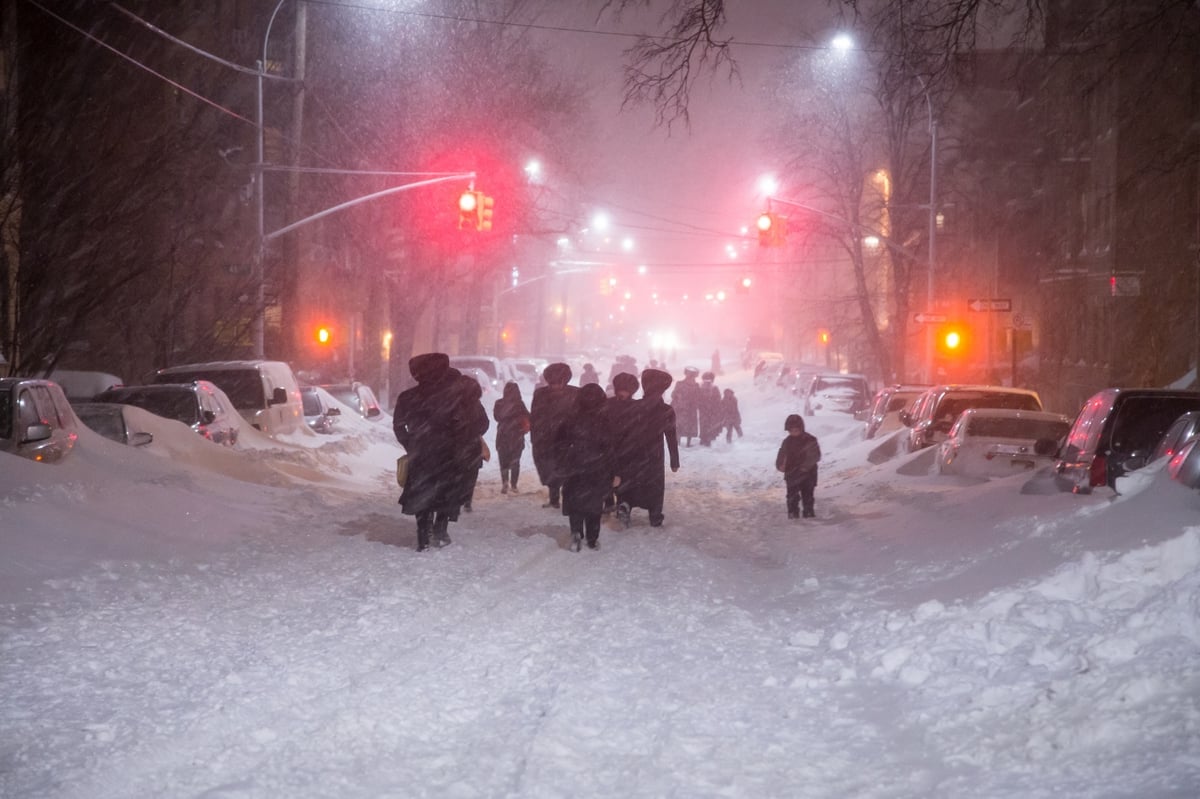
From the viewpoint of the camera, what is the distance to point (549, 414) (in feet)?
50.2

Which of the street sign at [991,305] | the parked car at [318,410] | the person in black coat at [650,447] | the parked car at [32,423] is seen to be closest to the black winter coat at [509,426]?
the person in black coat at [650,447]

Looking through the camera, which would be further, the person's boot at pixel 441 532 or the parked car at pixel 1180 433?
the person's boot at pixel 441 532

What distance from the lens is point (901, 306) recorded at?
41.7 m

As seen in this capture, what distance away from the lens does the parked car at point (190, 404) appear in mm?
17984

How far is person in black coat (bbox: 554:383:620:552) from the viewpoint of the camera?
11875 millimetres

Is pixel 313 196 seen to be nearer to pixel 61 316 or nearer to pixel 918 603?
pixel 61 316

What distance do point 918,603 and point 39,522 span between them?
6.89 m

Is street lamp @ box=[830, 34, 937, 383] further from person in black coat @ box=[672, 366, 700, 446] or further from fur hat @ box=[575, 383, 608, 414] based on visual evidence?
fur hat @ box=[575, 383, 608, 414]

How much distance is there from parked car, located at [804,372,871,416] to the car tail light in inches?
933

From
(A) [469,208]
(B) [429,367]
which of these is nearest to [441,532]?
(B) [429,367]

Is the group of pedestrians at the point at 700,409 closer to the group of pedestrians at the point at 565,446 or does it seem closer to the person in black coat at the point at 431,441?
the group of pedestrians at the point at 565,446

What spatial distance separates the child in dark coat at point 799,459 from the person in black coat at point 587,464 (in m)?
3.42

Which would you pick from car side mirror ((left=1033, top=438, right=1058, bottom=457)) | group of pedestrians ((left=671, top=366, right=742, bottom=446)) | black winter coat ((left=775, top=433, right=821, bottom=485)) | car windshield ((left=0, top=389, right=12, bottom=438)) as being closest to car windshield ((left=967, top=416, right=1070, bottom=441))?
black winter coat ((left=775, top=433, right=821, bottom=485))

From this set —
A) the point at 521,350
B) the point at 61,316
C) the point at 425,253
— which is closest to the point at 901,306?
the point at 425,253
